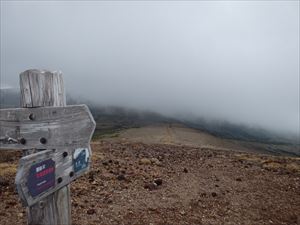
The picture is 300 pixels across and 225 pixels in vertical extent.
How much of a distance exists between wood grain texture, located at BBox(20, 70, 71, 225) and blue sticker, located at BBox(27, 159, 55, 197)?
28 centimetres

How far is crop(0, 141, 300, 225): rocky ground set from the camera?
33.9 ft

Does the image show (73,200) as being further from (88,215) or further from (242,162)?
(242,162)

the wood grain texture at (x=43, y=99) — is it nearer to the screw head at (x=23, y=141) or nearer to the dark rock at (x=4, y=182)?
the screw head at (x=23, y=141)

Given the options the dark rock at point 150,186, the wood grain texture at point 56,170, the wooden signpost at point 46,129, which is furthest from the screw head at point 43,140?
the dark rock at point 150,186

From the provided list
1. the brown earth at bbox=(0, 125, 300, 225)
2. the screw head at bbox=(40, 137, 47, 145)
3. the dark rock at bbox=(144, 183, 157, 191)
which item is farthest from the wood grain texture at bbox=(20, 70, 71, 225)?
the dark rock at bbox=(144, 183, 157, 191)

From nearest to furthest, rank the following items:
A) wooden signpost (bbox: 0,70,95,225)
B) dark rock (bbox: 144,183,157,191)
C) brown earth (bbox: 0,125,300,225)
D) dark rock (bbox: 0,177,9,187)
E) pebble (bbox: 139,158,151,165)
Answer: wooden signpost (bbox: 0,70,95,225)
brown earth (bbox: 0,125,300,225)
dark rock (bbox: 144,183,157,191)
dark rock (bbox: 0,177,9,187)
pebble (bbox: 139,158,151,165)

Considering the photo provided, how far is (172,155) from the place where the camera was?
22.3m

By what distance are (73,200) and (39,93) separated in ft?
27.6

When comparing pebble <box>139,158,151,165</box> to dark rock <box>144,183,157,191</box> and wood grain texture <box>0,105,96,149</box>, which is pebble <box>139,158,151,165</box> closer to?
dark rock <box>144,183,157,191</box>

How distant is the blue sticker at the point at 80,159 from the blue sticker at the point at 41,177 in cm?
35

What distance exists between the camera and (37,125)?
3.73 meters

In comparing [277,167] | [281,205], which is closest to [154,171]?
[281,205]

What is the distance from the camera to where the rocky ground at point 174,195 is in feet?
33.9

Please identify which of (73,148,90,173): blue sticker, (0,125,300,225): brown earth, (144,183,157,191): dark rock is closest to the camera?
(73,148,90,173): blue sticker
